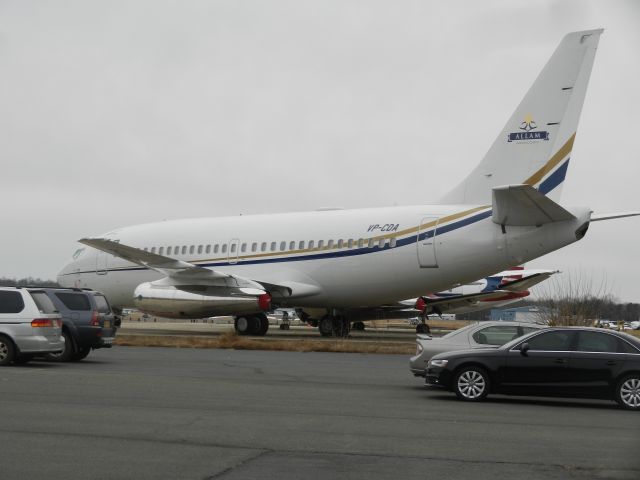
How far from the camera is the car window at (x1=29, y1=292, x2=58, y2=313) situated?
18.8 m

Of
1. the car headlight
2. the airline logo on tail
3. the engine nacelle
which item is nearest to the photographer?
the car headlight

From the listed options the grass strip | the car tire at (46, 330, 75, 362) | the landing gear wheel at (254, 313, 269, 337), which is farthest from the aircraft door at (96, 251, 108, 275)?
the car tire at (46, 330, 75, 362)

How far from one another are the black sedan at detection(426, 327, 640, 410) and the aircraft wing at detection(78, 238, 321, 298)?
17590 mm

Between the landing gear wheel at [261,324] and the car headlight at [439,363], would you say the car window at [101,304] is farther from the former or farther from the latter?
the landing gear wheel at [261,324]

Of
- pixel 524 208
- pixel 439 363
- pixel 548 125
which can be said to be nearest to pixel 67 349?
pixel 439 363

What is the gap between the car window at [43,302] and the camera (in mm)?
18828

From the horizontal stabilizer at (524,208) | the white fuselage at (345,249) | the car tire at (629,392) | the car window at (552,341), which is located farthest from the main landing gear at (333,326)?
the car tire at (629,392)

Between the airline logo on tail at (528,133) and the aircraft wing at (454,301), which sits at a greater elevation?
the airline logo on tail at (528,133)

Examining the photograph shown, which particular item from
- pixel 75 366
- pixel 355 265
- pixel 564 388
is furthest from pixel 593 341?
pixel 355 265

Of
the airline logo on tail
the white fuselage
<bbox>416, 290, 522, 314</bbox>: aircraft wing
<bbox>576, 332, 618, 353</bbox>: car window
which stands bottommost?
<bbox>576, 332, 618, 353</bbox>: car window

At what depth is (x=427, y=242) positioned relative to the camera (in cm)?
2898

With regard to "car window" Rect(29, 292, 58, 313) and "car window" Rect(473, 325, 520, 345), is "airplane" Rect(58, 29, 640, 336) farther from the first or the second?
"car window" Rect(29, 292, 58, 313)

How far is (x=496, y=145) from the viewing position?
1125 inches

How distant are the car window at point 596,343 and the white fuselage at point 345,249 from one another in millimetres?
12431
